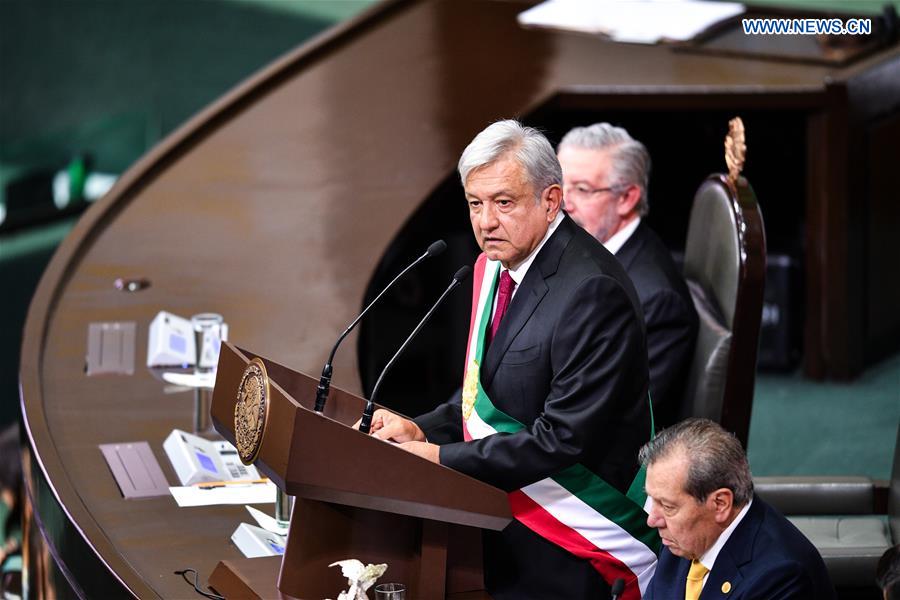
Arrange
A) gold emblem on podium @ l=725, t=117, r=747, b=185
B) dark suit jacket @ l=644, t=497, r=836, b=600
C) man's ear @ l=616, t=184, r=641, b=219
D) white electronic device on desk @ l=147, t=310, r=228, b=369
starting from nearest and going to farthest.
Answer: dark suit jacket @ l=644, t=497, r=836, b=600
gold emblem on podium @ l=725, t=117, r=747, b=185
man's ear @ l=616, t=184, r=641, b=219
white electronic device on desk @ l=147, t=310, r=228, b=369

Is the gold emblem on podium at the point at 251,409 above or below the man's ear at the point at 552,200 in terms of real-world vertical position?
below

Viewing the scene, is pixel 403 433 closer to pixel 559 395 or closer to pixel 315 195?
pixel 559 395

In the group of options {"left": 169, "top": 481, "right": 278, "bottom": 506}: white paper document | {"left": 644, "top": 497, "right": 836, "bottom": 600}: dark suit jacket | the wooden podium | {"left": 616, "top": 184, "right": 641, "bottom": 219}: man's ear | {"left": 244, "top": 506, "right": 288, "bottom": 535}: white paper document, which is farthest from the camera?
{"left": 616, "top": 184, "right": 641, "bottom": 219}: man's ear

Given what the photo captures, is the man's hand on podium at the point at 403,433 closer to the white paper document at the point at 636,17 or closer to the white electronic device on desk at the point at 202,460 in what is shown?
the white electronic device on desk at the point at 202,460

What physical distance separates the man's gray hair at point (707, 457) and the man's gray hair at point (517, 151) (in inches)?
16.6

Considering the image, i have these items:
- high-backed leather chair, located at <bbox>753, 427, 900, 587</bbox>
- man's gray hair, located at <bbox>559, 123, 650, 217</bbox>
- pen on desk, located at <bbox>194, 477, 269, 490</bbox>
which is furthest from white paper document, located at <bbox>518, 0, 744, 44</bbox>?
pen on desk, located at <bbox>194, 477, 269, 490</bbox>

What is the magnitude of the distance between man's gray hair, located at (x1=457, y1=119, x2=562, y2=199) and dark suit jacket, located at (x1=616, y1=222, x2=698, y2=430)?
2.60 feet

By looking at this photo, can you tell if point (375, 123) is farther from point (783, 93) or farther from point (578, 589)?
point (578, 589)

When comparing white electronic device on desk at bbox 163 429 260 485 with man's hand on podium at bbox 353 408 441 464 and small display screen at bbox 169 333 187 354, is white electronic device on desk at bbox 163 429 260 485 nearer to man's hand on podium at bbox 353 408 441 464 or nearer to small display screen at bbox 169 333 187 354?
small display screen at bbox 169 333 187 354

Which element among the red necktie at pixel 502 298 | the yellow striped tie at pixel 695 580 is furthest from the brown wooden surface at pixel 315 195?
the yellow striped tie at pixel 695 580

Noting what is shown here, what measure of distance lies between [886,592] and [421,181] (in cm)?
247

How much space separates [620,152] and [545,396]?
1096 millimetres

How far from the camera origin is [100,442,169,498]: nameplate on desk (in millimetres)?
2664

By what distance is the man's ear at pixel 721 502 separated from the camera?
2.05m
